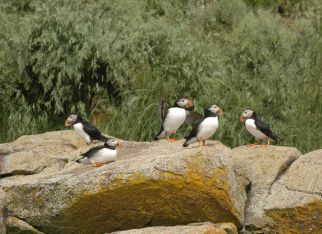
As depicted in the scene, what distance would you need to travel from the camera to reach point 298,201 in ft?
29.9

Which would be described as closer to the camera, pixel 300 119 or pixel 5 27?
pixel 300 119

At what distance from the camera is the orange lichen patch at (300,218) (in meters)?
9.02

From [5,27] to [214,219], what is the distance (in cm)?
912

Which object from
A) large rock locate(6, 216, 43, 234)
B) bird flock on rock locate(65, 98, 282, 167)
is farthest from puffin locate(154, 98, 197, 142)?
large rock locate(6, 216, 43, 234)

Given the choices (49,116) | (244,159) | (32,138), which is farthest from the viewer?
(49,116)

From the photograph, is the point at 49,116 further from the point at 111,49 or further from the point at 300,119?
the point at 300,119

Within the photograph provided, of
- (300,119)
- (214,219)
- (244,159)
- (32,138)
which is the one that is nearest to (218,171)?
(214,219)

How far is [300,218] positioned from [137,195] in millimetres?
1752

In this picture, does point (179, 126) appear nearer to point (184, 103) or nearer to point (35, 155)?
point (184, 103)

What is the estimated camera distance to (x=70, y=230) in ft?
30.2

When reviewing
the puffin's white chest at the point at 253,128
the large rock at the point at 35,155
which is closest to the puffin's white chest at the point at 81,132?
the large rock at the point at 35,155

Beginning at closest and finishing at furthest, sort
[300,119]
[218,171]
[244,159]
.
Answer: [218,171], [244,159], [300,119]

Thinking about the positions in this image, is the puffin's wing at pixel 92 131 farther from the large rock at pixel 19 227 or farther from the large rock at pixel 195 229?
the large rock at pixel 195 229

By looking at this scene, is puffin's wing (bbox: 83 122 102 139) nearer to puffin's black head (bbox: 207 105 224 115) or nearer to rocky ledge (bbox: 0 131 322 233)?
rocky ledge (bbox: 0 131 322 233)
